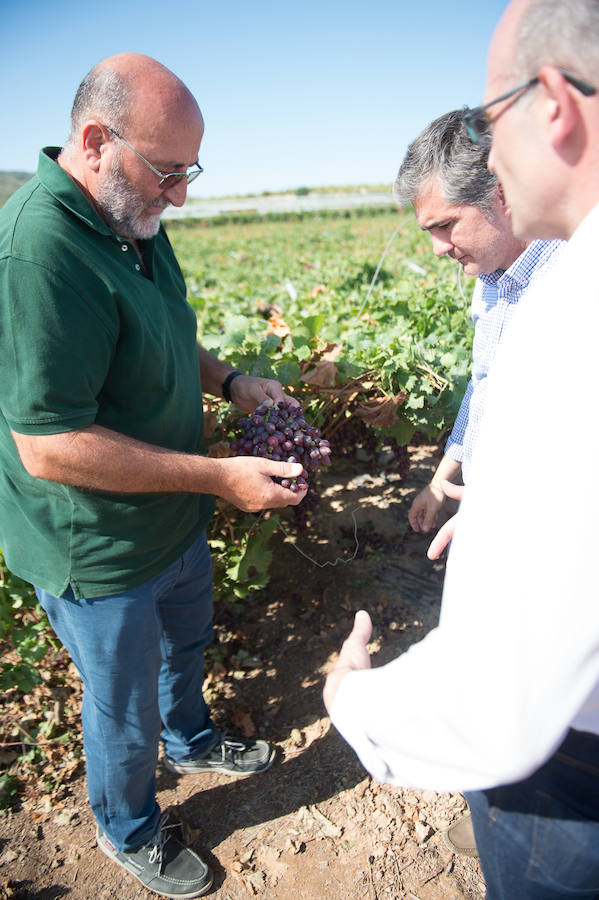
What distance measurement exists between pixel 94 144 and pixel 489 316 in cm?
164

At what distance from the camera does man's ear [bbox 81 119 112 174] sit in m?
1.82

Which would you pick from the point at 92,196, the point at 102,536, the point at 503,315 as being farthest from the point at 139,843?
the point at 503,315

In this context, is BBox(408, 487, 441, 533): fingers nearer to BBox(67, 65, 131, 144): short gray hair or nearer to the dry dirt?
the dry dirt

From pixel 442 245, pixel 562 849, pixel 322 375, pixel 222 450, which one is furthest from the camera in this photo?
pixel 322 375

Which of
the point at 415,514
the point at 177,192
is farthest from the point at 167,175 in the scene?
the point at 415,514

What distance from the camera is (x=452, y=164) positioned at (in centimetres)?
224

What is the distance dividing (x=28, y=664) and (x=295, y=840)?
1524 mm

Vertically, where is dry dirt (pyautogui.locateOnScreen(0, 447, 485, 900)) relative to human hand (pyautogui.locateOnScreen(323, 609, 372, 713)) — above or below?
below

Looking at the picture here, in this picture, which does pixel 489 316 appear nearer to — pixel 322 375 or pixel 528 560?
pixel 322 375

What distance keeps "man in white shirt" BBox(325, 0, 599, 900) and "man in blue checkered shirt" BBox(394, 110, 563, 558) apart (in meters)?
1.27

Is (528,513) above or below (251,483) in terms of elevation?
above

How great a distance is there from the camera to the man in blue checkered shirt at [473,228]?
7.29 ft

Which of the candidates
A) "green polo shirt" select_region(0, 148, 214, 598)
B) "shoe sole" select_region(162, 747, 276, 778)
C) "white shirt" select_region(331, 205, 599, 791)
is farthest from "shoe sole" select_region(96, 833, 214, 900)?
"white shirt" select_region(331, 205, 599, 791)

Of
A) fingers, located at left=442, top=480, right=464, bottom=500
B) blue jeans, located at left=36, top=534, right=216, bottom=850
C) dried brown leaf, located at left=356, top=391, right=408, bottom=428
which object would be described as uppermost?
fingers, located at left=442, top=480, right=464, bottom=500
